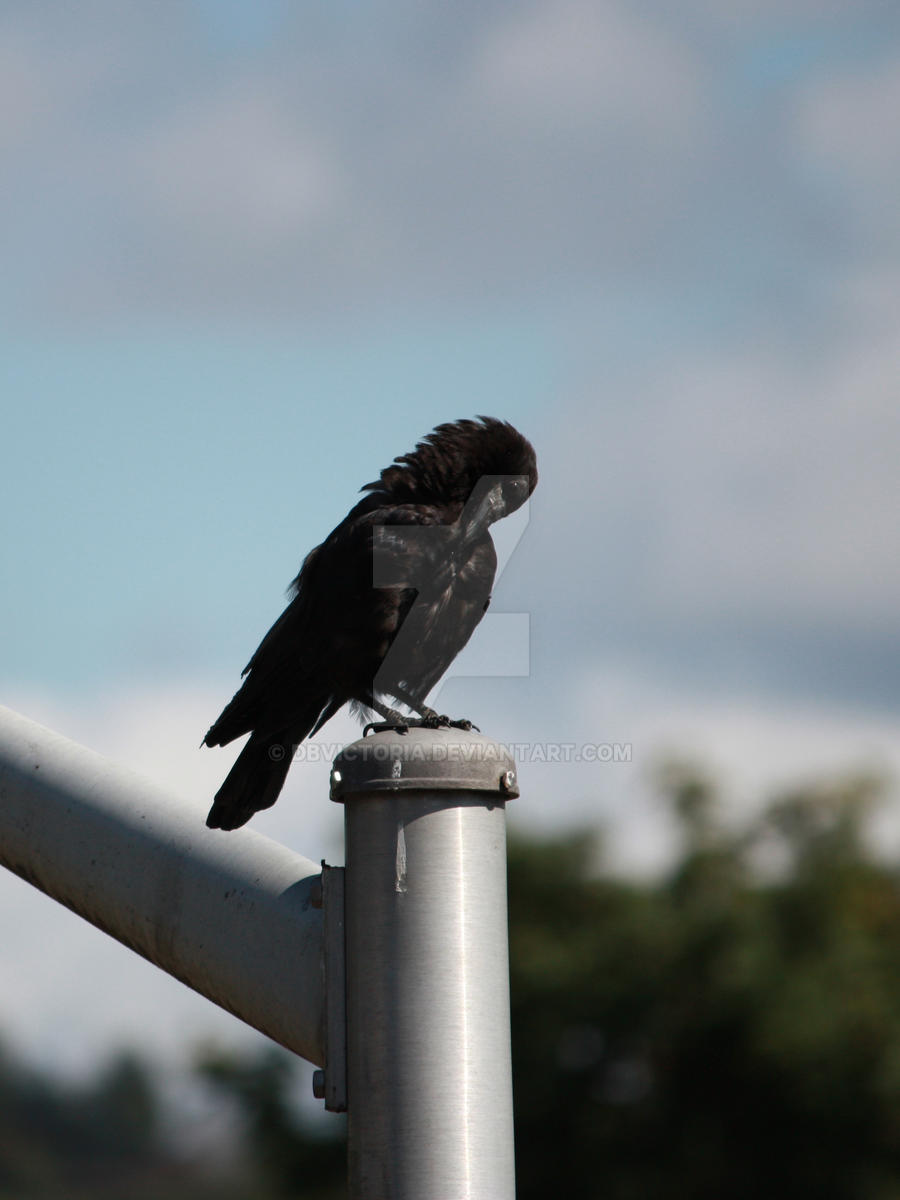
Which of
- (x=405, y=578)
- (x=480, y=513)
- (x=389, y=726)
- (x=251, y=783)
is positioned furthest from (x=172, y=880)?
(x=480, y=513)

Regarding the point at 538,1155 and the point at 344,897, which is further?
the point at 538,1155

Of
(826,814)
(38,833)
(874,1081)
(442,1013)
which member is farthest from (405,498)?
(826,814)

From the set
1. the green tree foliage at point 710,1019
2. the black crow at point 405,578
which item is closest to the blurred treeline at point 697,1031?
the green tree foliage at point 710,1019

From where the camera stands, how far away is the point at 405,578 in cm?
485

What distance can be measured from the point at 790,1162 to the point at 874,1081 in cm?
190

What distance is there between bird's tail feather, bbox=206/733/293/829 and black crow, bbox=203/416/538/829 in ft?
1.75

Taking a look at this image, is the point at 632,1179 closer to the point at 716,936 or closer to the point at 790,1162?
the point at 790,1162

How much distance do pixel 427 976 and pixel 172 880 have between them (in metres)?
0.41

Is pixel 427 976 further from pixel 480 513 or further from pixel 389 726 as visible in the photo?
pixel 480 513

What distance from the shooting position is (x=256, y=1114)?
2380cm

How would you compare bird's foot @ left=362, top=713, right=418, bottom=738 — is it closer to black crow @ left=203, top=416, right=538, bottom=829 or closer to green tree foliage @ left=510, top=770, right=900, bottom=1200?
black crow @ left=203, top=416, right=538, bottom=829

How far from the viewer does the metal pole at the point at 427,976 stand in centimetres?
183

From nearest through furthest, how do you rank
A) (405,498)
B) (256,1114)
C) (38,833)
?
(38,833) → (405,498) → (256,1114)

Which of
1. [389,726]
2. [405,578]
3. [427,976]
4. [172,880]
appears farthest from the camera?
[405,578]
